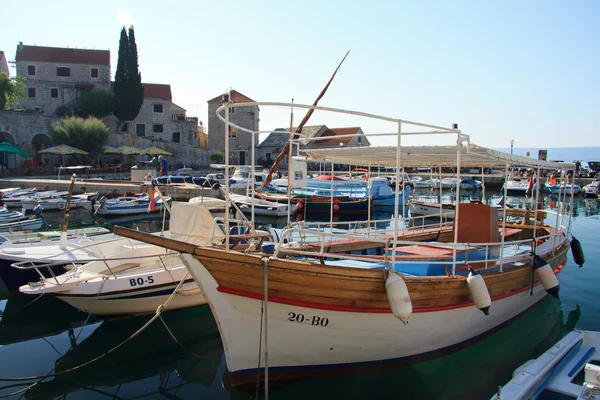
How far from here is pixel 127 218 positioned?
2217 cm

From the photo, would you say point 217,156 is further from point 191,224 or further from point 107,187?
point 191,224

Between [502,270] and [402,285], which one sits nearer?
[402,285]

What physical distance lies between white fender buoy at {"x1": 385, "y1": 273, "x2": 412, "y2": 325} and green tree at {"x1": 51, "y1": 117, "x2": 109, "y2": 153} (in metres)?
38.1

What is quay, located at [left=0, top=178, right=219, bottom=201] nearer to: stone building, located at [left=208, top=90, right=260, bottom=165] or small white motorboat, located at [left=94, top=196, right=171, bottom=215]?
small white motorboat, located at [left=94, top=196, right=171, bottom=215]

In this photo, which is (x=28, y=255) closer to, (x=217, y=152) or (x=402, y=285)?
(x=402, y=285)

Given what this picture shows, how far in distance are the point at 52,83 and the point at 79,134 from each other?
15.6 meters

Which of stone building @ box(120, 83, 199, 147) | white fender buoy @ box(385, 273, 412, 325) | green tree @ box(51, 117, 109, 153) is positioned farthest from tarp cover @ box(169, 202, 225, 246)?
stone building @ box(120, 83, 199, 147)

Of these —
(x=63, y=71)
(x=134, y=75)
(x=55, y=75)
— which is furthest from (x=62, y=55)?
(x=134, y=75)

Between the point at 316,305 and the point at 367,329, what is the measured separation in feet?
3.06

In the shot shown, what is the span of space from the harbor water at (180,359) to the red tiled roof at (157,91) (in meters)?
44.8

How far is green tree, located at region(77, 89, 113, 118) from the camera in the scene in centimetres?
4459

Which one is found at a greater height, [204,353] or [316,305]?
[316,305]

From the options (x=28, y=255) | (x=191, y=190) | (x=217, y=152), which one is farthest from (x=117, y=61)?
(x=28, y=255)

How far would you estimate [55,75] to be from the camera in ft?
156
